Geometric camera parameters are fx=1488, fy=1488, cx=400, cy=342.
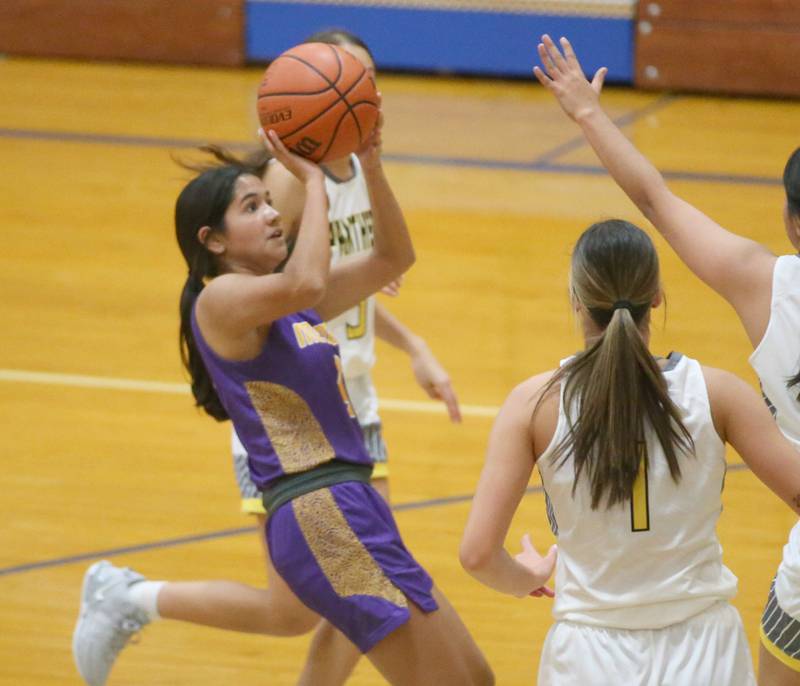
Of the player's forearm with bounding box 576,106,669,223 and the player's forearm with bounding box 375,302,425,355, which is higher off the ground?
the player's forearm with bounding box 576,106,669,223

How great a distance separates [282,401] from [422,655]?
679 millimetres

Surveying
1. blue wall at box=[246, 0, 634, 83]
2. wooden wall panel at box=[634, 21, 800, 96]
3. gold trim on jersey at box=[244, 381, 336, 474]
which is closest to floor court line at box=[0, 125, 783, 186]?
wooden wall panel at box=[634, 21, 800, 96]

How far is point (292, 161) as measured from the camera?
3.55 metres

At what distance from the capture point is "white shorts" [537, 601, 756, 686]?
8.93 ft

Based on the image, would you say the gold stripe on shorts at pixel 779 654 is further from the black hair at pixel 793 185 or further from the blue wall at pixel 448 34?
the blue wall at pixel 448 34

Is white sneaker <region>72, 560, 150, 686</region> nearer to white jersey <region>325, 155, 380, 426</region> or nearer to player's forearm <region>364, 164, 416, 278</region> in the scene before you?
white jersey <region>325, 155, 380, 426</region>

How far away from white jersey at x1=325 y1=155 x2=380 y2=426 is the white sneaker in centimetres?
89

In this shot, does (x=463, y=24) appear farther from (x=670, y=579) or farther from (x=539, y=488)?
(x=670, y=579)

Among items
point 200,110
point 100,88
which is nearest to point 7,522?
point 200,110

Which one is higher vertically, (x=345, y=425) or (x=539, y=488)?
(x=345, y=425)

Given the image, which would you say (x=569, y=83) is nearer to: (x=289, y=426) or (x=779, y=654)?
(x=289, y=426)

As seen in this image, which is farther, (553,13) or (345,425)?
(553,13)

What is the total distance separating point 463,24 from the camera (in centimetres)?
1231

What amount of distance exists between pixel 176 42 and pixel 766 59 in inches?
198
